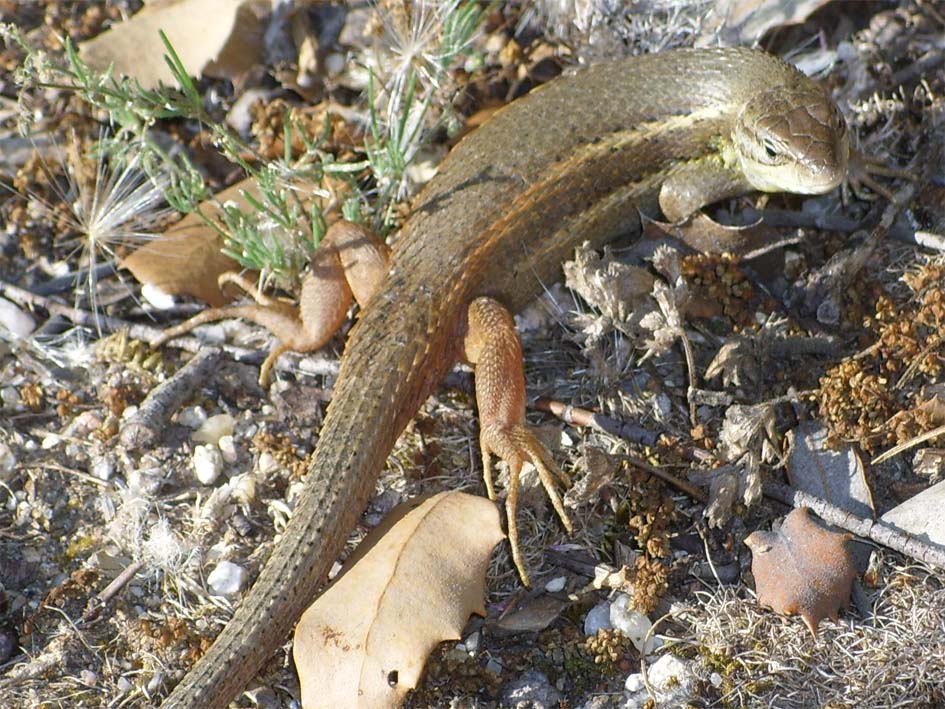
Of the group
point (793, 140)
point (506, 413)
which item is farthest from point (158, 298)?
point (793, 140)

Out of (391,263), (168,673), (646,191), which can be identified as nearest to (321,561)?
(168,673)

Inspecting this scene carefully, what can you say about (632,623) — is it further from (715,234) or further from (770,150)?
(770,150)

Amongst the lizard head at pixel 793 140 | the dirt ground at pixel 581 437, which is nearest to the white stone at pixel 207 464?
the dirt ground at pixel 581 437

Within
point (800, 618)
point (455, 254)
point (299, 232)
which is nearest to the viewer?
point (800, 618)

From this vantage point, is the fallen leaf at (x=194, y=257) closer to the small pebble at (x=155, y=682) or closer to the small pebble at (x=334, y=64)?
the small pebble at (x=334, y=64)

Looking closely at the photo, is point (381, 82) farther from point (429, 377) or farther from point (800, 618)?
point (800, 618)

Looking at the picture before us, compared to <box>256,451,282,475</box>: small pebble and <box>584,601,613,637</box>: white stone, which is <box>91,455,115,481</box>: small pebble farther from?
<box>584,601,613,637</box>: white stone
